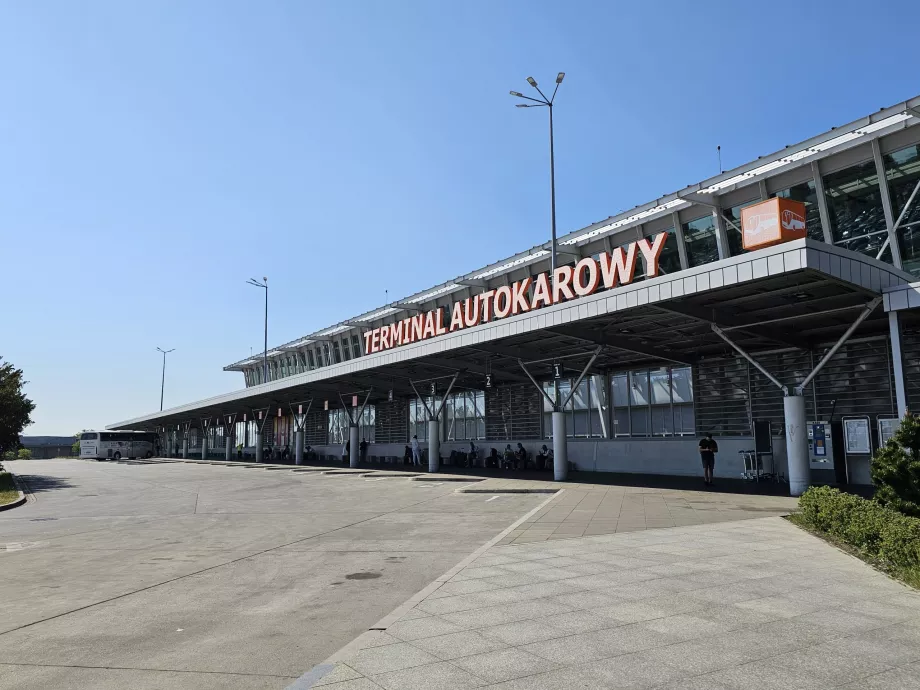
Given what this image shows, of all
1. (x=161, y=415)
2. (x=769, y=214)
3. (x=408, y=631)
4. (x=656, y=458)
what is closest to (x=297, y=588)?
(x=408, y=631)

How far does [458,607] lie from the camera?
22.8 ft

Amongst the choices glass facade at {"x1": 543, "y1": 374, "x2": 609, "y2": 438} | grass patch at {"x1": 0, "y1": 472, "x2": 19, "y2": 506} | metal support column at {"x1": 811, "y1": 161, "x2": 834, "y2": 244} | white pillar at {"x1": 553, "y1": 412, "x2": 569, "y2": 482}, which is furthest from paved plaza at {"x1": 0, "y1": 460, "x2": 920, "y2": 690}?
glass facade at {"x1": 543, "y1": 374, "x2": 609, "y2": 438}

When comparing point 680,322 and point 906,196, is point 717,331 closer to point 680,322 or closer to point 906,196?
point 680,322

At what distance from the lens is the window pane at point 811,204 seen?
71.3 feet

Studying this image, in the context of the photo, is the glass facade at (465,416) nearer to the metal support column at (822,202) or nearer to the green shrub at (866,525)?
the metal support column at (822,202)

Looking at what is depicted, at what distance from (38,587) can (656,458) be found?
82.5 ft

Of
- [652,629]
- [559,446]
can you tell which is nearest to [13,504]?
[559,446]

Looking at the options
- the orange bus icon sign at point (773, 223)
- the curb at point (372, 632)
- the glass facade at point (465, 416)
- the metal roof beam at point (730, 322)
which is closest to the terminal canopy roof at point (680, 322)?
the metal roof beam at point (730, 322)

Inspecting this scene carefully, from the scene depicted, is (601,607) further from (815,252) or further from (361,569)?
(815,252)

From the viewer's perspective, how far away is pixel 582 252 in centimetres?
3141

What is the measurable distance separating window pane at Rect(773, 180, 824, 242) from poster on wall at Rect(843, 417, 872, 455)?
6011 mm

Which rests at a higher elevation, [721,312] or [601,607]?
[721,312]

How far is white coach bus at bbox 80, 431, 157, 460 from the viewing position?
70125 mm

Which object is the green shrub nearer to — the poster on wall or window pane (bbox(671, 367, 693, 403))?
the poster on wall
